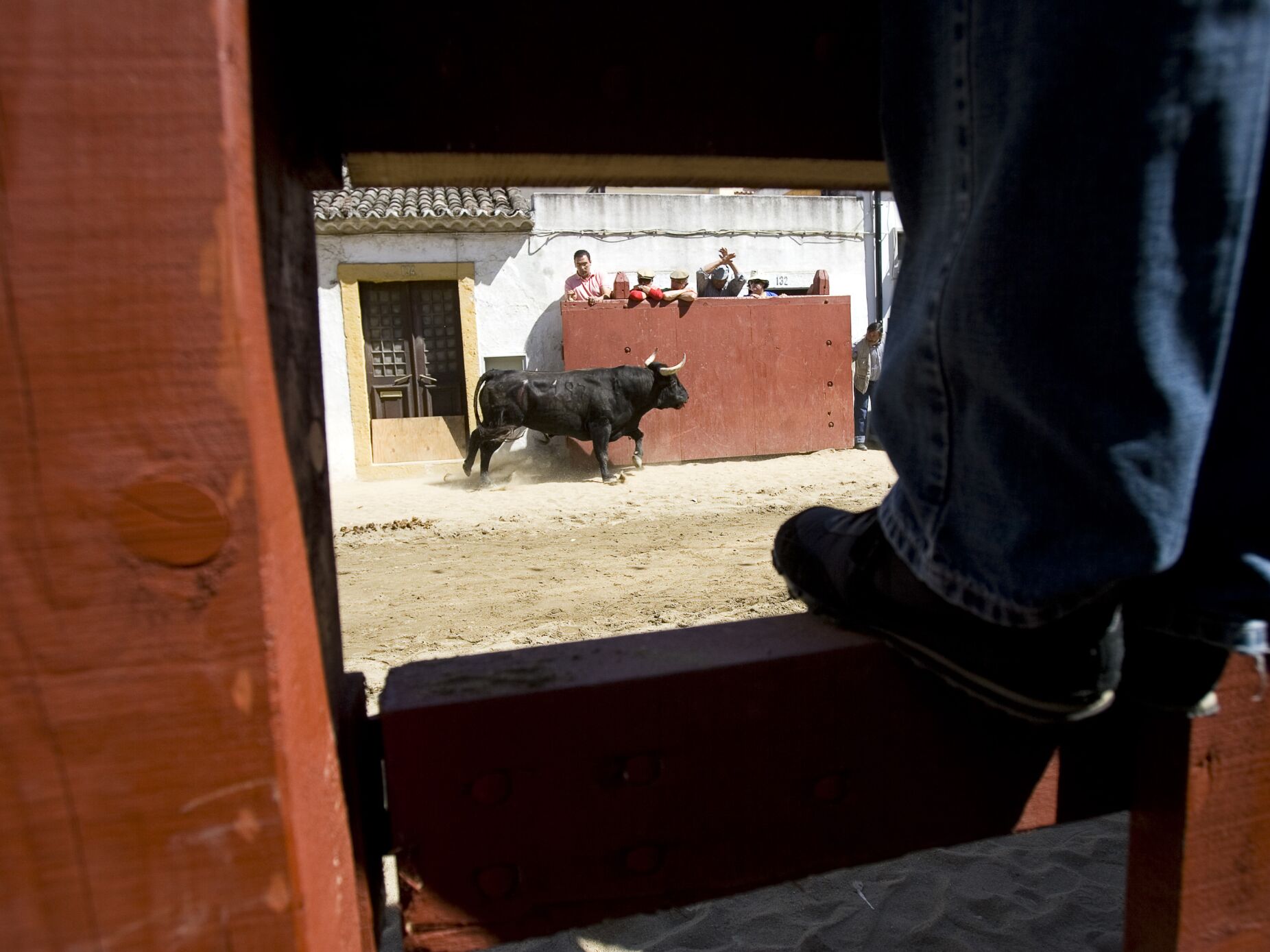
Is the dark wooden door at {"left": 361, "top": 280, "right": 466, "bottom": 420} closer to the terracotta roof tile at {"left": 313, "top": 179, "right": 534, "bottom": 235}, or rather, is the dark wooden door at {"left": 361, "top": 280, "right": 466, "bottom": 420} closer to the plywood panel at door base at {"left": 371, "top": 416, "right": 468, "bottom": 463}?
the plywood panel at door base at {"left": 371, "top": 416, "right": 468, "bottom": 463}

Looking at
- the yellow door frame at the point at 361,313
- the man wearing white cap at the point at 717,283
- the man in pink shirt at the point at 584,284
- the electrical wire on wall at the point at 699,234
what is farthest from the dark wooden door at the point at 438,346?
the man wearing white cap at the point at 717,283

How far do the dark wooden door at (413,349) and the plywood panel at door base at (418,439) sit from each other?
0.79 feet

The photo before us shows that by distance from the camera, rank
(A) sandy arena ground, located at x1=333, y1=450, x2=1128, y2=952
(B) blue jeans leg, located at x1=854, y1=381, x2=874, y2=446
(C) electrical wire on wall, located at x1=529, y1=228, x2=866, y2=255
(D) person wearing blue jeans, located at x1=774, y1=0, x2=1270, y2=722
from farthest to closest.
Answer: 1. (B) blue jeans leg, located at x1=854, y1=381, x2=874, y2=446
2. (C) electrical wire on wall, located at x1=529, y1=228, x2=866, y2=255
3. (A) sandy arena ground, located at x1=333, y1=450, x2=1128, y2=952
4. (D) person wearing blue jeans, located at x1=774, y1=0, x2=1270, y2=722

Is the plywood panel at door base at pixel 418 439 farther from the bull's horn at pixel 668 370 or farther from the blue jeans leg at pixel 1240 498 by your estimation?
the blue jeans leg at pixel 1240 498

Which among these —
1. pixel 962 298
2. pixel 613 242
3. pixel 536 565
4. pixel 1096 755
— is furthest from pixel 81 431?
pixel 613 242

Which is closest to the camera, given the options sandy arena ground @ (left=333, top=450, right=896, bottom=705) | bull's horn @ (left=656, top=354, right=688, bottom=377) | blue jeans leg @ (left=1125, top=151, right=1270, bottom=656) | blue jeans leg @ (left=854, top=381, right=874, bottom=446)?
blue jeans leg @ (left=1125, top=151, right=1270, bottom=656)

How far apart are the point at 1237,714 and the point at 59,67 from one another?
3.18 feet

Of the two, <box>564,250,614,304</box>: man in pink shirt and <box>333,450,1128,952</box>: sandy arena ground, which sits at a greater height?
<box>564,250,614,304</box>: man in pink shirt

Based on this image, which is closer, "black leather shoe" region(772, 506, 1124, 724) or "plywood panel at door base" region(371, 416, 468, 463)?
"black leather shoe" region(772, 506, 1124, 724)

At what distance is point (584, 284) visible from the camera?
37.9ft

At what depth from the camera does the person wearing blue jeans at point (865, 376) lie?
12445 mm

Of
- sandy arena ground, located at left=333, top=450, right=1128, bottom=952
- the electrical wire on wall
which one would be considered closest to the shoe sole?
sandy arena ground, located at left=333, top=450, right=1128, bottom=952

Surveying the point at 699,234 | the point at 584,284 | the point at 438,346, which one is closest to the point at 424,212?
the point at 438,346

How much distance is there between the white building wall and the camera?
38.2ft
